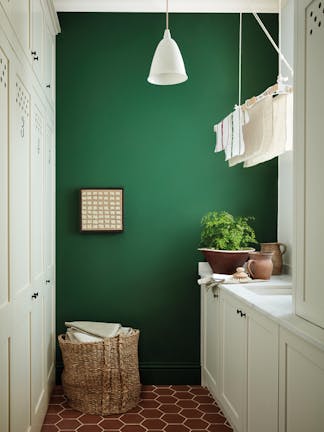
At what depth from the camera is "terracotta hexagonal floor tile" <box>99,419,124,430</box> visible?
325 cm

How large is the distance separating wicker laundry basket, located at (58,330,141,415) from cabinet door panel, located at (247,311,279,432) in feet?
3.76

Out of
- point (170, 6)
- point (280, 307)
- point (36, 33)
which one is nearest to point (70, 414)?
point (280, 307)

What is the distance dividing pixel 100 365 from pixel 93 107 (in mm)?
1957

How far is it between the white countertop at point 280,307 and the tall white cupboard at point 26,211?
1.11m

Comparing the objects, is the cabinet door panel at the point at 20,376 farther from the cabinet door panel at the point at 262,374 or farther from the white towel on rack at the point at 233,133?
the white towel on rack at the point at 233,133

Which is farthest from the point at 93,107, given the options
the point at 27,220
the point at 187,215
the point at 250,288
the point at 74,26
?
the point at 250,288

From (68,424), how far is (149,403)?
2.05 feet

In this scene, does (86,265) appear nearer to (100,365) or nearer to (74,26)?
(100,365)

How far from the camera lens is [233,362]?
2953 mm

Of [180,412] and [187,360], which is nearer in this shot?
[180,412]

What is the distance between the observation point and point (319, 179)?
1.90 metres

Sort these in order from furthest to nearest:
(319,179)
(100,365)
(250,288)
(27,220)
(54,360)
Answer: (54,360), (100,365), (250,288), (27,220), (319,179)

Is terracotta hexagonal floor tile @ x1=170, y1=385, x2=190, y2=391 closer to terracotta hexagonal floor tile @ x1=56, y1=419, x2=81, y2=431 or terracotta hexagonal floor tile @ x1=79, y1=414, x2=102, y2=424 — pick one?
terracotta hexagonal floor tile @ x1=79, y1=414, x2=102, y2=424

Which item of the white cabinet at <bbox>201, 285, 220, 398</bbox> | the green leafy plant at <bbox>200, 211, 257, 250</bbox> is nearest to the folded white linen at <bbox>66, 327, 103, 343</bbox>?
the white cabinet at <bbox>201, 285, 220, 398</bbox>
